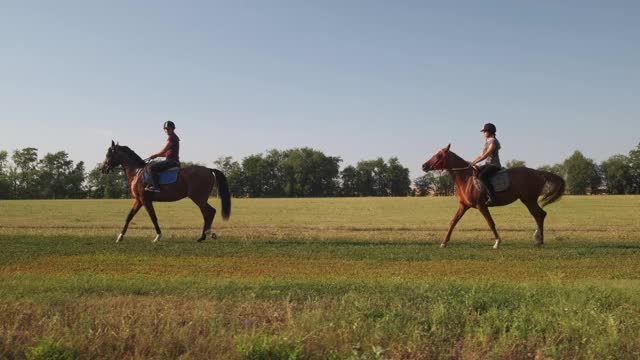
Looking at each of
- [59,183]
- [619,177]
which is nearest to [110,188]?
[59,183]

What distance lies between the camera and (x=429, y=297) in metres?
6.81

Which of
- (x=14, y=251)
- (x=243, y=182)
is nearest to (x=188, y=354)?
(x=14, y=251)

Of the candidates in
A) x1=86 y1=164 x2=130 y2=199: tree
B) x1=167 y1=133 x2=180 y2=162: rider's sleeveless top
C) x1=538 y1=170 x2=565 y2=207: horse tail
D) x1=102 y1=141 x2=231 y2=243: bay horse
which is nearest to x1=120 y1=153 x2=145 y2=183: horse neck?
x1=102 y1=141 x2=231 y2=243: bay horse

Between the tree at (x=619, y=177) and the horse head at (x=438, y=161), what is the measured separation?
112 metres

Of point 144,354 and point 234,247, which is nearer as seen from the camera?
point 144,354

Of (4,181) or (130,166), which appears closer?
(130,166)

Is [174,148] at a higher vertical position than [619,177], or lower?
lower


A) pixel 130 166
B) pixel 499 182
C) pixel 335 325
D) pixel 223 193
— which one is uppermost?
pixel 130 166

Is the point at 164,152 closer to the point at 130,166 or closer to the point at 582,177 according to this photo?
the point at 130,166

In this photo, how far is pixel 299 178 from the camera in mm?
125062

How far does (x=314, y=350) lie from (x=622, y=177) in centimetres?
12294

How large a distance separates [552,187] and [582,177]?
377 ft

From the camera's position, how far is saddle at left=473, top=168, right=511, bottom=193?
1389 centimetres

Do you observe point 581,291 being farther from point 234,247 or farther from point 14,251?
point 14,251
